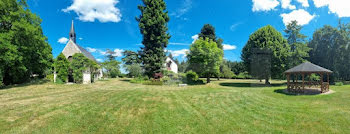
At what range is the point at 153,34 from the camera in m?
24.5

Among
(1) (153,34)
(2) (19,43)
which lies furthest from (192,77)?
(2) (19,43)

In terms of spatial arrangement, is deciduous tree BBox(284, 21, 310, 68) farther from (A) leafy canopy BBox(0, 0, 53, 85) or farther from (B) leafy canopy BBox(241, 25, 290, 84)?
(A) leafy canopy BBox(0, 0, 53, 85)

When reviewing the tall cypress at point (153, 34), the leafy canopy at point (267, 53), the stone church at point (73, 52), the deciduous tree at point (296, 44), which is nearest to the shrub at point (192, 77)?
the tall cypress at point (153, 34)

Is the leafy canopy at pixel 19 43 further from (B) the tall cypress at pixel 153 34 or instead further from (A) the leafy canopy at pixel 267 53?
(A) the leafy canopy at pixel 267 53

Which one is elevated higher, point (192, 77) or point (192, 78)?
point (192, 77)

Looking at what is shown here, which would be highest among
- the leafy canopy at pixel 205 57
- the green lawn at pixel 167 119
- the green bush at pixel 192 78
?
the leafy canopy at pixel 205 57

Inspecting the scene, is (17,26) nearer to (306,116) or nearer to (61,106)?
(61,106)

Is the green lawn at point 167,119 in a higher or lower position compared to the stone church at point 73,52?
lower

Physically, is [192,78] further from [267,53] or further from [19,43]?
[19,43]

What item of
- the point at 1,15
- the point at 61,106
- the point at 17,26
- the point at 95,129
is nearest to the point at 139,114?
the point at 95,129

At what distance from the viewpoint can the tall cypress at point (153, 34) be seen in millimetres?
24375

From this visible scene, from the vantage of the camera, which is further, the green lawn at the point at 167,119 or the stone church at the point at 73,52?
the stone church at the point at 73,52

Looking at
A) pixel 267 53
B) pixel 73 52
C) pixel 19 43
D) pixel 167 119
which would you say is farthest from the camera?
pixel 73 52

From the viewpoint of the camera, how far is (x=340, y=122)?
238 inches
